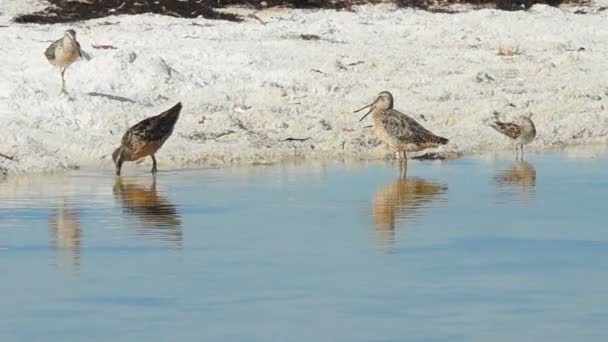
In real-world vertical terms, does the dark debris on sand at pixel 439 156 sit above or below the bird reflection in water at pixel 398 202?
below

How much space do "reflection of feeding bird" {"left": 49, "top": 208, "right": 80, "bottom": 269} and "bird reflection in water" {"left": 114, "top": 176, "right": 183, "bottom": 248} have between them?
0.41 metres

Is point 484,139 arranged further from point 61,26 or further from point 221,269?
point 221,269

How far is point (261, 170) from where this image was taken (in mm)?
16141

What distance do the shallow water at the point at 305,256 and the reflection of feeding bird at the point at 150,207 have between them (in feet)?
0.08

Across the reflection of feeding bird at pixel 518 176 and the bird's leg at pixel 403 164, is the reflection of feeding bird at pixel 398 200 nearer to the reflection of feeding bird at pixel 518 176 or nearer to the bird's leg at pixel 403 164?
the bird's leg at pixel 403 164

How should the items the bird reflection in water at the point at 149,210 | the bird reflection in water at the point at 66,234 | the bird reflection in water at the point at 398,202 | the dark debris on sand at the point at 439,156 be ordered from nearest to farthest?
the bird reflection in water at the point at 66,234 → the bird reflection in water at the point at 149,210 → the bird reflection in water at the point at 398,202 → the dark debris on sand at the point at 439,156

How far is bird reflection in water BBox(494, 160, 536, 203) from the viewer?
14.1 metres

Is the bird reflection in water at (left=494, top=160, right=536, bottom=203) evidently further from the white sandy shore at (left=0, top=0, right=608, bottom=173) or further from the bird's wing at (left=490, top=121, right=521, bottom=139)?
the white sandy shore at (left=0, top=0, right=608, bottom=173)

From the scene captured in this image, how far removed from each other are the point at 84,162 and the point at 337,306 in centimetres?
725

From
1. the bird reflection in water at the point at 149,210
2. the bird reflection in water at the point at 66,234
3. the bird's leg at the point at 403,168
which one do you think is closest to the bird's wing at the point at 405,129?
the bird's leg at the point at 403,168

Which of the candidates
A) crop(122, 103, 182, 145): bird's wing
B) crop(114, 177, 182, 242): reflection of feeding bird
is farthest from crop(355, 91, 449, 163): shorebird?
crop(114, 177, 182, 242): reflection of feeding bird

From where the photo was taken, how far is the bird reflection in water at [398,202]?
40.0ft

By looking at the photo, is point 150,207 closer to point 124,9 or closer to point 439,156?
point 439,156

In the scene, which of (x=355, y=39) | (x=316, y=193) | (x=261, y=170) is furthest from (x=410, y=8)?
(x=316, y=193)
